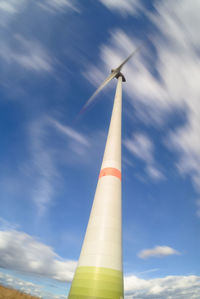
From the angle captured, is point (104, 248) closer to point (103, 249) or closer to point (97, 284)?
point (103, 249)

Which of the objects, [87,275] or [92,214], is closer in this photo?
[87,275]

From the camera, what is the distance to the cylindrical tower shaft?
12.6 metres

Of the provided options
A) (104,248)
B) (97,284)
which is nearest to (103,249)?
(104,248)

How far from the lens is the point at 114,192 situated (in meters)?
17.7

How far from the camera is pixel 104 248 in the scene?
45.8ft

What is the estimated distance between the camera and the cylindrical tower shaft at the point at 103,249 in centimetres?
1263

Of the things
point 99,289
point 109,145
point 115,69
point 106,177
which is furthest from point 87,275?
point 115,69

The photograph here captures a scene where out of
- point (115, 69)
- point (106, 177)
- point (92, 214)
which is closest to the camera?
point (92, 214)

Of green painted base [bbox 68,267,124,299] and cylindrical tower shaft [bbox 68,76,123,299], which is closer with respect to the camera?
green painted base [bbox 68,267,124,299]

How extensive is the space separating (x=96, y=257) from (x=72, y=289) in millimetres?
2751

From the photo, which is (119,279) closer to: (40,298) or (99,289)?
(99,289)

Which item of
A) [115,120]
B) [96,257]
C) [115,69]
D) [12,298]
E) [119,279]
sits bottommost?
[12,298]

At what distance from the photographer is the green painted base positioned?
12336 millimetres

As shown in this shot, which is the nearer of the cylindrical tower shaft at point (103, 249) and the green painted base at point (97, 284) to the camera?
the green painted base at point (97, 284)
